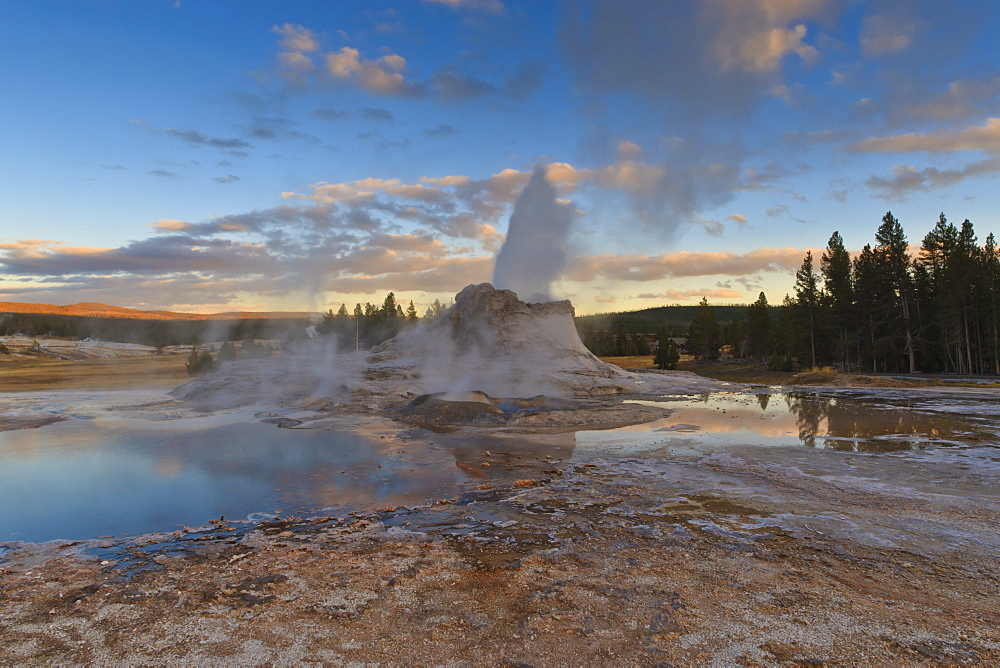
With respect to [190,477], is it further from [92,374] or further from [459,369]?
[92,374]

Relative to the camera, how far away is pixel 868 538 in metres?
5.88

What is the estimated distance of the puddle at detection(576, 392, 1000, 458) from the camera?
1223 cm

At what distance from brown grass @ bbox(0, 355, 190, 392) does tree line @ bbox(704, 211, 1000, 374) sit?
51.0 meters

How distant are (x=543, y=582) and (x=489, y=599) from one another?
61cm

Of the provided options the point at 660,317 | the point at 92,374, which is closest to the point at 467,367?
the point at 92,374

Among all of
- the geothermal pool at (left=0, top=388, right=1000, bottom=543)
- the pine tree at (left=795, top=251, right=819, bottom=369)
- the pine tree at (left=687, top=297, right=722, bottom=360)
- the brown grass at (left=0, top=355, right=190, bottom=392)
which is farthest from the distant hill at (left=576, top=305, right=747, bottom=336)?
the geothermal pool at (left=0, top=388, right=1000, bottom=543)

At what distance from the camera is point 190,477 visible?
924 centimetres

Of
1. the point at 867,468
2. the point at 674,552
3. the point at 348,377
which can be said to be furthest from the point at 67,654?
the point at 348,377

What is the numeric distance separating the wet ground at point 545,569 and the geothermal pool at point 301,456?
0.46ft

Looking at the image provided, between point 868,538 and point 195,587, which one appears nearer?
point 195,587

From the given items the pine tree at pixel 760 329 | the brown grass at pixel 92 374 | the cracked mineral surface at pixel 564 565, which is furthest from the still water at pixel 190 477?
the pine tree at pixel 760 329

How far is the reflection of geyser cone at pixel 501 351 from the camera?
76.9ft

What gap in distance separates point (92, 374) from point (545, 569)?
4752cm

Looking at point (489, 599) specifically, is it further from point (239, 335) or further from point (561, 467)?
point (239, 335)
